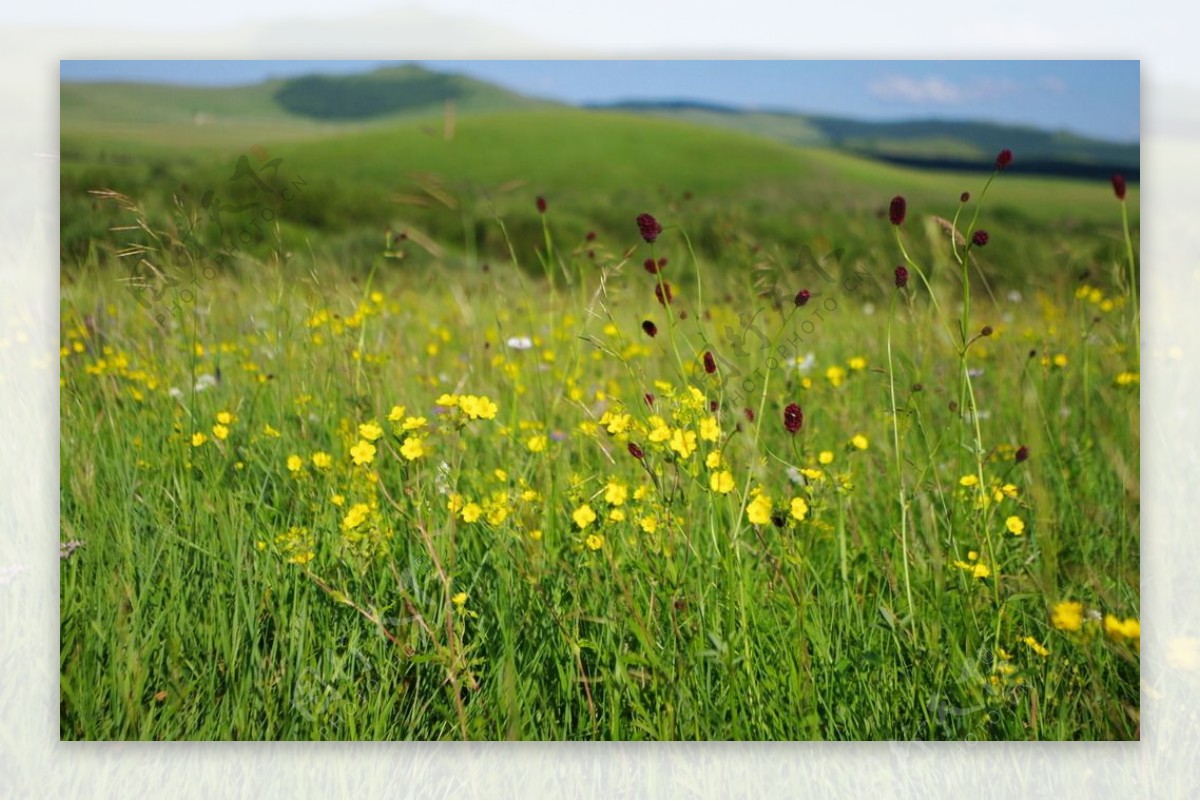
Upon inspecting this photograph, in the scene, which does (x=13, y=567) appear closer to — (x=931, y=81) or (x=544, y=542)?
(x=544, y=542)

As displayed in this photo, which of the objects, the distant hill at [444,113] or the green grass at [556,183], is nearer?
the distant hill at [444,113]

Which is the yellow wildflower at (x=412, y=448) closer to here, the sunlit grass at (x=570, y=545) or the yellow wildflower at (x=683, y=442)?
the sunlit grass at (x=570, y=545)

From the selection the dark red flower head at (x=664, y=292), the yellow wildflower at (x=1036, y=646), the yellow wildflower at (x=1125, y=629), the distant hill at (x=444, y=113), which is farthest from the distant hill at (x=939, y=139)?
the yellow wildflower at (x=1036, y=646)

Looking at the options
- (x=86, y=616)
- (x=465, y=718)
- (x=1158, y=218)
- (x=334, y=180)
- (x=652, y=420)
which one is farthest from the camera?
(x=334, y=180)

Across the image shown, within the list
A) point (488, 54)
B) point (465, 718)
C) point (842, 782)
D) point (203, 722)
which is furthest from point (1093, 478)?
point (203, 722)

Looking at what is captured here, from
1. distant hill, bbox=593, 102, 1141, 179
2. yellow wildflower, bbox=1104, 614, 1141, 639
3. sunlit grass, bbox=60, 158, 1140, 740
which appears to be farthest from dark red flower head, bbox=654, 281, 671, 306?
yellow wildflower, bbox=1104, 614, 1141, 639

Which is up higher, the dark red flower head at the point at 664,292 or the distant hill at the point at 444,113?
the distant hill at the point at 444,113
